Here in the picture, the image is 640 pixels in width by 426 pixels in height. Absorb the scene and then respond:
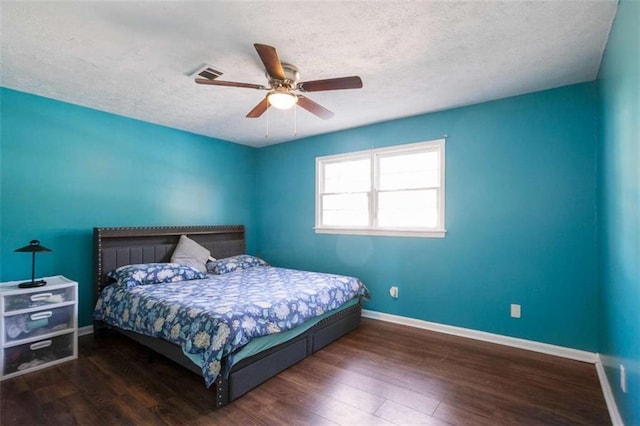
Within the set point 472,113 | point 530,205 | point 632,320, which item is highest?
point 472,113

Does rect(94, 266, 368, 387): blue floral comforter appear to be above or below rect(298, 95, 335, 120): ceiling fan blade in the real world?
below

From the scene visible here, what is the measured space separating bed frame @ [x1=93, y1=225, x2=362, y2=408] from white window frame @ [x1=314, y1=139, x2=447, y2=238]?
1058mm

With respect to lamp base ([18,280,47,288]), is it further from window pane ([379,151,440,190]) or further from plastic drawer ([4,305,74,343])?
window pane ([379,151,440,190])

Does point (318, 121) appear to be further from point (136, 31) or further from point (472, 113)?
point (136, 31)

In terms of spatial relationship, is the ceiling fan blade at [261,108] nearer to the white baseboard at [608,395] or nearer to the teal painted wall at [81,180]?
the teal painted wall at [81,180]

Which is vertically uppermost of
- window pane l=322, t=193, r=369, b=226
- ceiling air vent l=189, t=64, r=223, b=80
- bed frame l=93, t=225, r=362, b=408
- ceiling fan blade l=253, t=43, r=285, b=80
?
ceiling air vent l=189, t=64, r=223, b=80

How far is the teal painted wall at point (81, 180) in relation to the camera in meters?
2.99

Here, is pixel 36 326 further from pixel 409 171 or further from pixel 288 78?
pixel 409 171

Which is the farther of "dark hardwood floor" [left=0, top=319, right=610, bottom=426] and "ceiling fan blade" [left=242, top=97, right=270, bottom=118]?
"ceiling fan blade" [left=242, top=97, right=270, bottom=118]

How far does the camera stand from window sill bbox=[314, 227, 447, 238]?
11.8ft

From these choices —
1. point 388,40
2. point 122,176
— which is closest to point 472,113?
point 388,40

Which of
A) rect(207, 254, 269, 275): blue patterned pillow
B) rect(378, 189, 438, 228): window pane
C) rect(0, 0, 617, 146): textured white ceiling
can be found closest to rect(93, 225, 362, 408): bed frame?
rect(207, 254, 269, 275): blue patterned pillow

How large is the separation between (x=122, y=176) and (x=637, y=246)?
469cm

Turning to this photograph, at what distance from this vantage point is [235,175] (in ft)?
16.9
